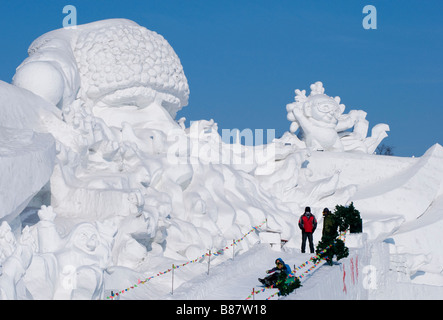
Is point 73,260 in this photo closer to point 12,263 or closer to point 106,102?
point 12,263

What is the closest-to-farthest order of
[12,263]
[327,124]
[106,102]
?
[12,263] → [106,102] → [327,124]

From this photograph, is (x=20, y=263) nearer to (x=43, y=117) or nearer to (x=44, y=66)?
(x=43, y=117)

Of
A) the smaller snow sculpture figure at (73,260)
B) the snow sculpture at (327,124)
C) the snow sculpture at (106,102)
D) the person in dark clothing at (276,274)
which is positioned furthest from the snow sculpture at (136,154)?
the snow sculpture at (327,124)

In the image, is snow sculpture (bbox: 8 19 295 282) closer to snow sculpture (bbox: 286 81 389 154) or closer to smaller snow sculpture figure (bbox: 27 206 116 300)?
smaller snow sculpture figure (bbox: 27 206 116 300)

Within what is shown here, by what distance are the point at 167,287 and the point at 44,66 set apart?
18.7 feet

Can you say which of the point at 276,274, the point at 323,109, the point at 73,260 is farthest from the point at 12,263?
the point at 323,109

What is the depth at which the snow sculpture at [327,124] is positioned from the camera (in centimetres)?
2134

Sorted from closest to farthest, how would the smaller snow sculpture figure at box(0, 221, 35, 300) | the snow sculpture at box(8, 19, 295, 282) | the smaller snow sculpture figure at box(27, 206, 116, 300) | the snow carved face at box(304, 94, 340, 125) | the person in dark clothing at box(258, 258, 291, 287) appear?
the smaller snow sculpture figure at box(0, 221, 35, 300), the smaller snow sculpture figure at box(27, 206, 116, 300), the person in dark clothing at box(258, 258, 291, 287), the snow sculpture at box(8, 19, 295, 282), the snow carved face at box(304, 94, 340, 125)

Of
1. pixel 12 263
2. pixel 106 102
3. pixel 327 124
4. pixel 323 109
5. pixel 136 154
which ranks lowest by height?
pixel 12 263

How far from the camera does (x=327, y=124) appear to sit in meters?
21.5

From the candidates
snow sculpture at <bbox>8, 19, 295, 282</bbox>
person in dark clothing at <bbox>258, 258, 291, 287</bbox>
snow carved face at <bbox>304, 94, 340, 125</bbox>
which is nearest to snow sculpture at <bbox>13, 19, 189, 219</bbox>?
snow sculpture at <bbox>8, 19, 295, 282</bbox>

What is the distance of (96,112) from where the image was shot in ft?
56.2

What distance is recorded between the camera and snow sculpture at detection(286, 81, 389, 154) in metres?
21.3

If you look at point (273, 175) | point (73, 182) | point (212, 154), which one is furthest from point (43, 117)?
point (273, 175)
